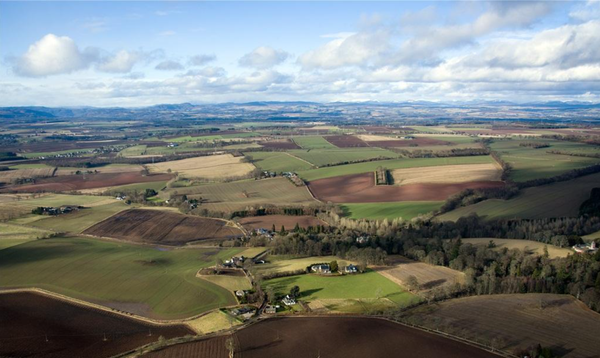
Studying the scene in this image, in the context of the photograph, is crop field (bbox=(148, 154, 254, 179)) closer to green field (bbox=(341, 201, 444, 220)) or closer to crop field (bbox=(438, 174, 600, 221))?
green field (bbox=(341, 201, 444, 220))

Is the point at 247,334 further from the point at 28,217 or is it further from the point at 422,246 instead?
the point at 28,217

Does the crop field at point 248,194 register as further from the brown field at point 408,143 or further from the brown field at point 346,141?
the brown field at point 408,143

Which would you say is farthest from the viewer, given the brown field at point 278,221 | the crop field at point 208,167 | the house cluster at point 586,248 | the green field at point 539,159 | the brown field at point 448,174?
the crop field at point 208,167

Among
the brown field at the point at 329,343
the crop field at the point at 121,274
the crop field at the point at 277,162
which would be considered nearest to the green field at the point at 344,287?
the brown field at the point at 329,343

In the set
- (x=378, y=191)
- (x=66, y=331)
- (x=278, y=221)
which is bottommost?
(x=66, y=331)

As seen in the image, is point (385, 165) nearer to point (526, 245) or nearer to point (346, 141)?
point (526, 245)

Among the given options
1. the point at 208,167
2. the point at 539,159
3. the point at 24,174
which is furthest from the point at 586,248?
the point at 24,174
